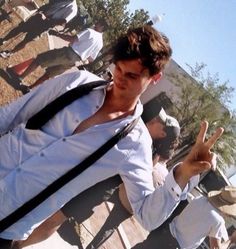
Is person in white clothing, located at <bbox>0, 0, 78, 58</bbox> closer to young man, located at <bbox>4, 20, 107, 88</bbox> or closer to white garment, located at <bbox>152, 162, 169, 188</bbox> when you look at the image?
young man, located at <bbox>4, 20, 107, 88</bbox>

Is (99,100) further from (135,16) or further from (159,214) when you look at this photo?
(135,16)

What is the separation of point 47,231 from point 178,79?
21.5m

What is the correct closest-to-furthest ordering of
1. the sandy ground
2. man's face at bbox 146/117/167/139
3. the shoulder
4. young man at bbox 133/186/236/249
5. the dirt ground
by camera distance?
the shoulder
the sandy ground
young man at bbox 133/186/236/249
man's face at bbox 146/117/167/139
the dirt ground

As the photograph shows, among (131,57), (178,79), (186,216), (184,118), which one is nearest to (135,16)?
(178,79)

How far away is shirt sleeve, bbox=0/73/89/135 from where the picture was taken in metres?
2.39

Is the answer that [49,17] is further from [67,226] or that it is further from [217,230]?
[217,230]

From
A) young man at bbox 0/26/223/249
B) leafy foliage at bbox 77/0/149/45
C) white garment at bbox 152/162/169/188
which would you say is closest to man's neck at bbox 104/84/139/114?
young man at bbox 0/26/223/249

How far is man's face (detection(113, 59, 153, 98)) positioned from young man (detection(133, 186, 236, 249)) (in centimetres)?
305

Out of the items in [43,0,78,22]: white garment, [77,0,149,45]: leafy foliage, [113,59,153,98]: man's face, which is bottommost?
[77,0,149,45]: leafy foliage

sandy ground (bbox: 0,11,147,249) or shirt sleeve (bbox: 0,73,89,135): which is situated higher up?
shirt sleeve (bbox: 0,73,89,135)

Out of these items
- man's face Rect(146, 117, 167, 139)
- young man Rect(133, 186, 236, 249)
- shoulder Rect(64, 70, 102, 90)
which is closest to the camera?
shoulder Rect(64, 70, 102, 90)

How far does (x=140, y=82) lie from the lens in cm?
240

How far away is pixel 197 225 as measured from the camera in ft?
16.4

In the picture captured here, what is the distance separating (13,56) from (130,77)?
19.1ft
